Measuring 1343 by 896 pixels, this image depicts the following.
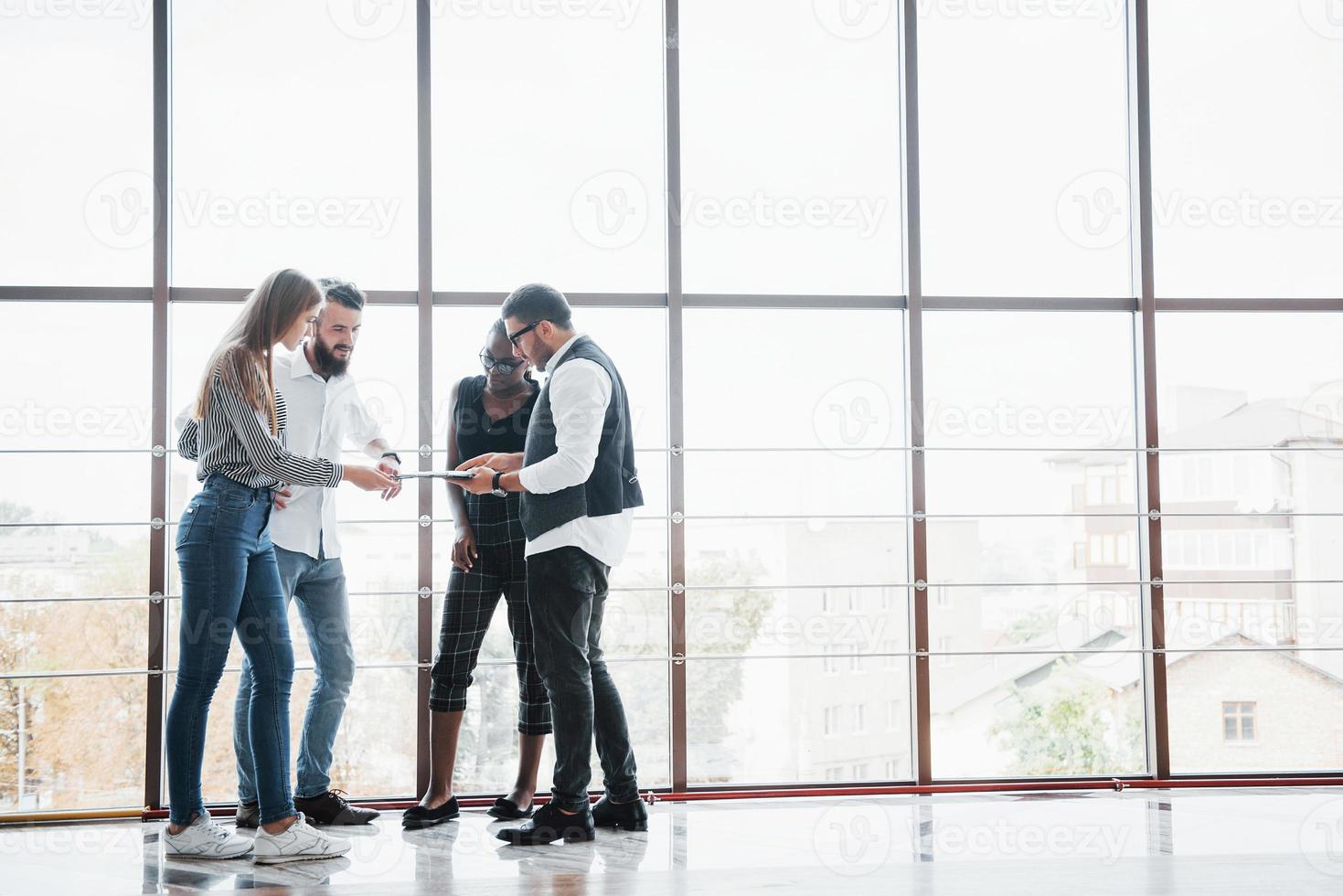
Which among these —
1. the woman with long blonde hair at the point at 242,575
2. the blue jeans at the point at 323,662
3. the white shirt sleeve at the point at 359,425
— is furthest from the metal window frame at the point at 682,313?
the woman with long blonde hair at the point at 242,575

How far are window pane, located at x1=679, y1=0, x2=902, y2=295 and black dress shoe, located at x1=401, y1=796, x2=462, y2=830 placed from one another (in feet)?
5.50

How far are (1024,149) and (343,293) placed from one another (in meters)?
2.20

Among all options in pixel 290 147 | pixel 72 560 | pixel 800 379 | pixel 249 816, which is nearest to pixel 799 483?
pixel 800 379

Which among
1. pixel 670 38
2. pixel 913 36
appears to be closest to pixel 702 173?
pixel 670 38

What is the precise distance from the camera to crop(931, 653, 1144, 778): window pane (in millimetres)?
2930

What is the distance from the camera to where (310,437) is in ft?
7.70

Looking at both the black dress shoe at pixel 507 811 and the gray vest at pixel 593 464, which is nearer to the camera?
the gray vest at pixel 593 464

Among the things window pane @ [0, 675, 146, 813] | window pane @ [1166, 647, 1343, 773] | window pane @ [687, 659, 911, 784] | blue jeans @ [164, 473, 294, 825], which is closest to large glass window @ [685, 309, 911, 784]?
window pane @ [687, 659, 911, 784]

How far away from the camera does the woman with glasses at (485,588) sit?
2.36 m

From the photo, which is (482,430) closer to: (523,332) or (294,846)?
(523,332)

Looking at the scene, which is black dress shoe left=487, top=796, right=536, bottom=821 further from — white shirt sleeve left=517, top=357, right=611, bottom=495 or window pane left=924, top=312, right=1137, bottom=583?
window pane left=924, top=312, right=1137, bottom=583

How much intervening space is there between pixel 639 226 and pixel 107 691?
6.91ft

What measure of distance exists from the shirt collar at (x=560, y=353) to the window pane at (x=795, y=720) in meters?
1.08

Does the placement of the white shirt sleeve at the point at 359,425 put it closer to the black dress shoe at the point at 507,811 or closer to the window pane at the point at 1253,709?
the black dress shoe at the point at 507,811
